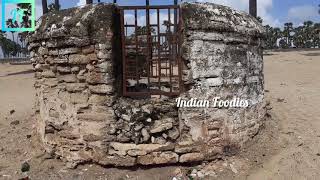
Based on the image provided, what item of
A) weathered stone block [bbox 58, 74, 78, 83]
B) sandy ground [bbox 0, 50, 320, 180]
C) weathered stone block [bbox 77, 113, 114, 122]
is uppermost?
weathered stone block [bbox 58, 74, 78, 83]

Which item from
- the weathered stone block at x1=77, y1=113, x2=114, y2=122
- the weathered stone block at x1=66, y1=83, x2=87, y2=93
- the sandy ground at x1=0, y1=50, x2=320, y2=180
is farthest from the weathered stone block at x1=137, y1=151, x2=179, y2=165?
the weathered stone block at x1=66, y1=83, x2=87, y2=93

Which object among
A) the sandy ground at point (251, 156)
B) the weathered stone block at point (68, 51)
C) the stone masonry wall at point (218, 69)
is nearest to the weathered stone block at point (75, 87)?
the weathered stone block at point (68, 51)

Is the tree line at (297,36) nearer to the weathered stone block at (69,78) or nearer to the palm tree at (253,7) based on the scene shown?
the palm tree at (253,7)

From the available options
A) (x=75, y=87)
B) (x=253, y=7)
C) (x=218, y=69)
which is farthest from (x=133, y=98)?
(x=253, y=7)

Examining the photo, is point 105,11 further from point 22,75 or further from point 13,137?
point 22,75

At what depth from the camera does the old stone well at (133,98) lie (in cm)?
543

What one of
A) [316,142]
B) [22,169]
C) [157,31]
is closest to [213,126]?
[157,31]

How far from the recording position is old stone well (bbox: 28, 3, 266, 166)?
5430 millimetres

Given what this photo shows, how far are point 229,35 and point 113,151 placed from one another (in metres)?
2.26

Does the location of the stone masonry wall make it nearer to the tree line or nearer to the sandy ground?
the sandy ground

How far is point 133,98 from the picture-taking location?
5.70m

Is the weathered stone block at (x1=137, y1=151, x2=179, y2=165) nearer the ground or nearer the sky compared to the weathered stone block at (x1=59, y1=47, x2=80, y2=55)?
nearer the ground

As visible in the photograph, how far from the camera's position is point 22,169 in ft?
19.1

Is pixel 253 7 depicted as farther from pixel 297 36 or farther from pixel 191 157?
pixel 297 36
